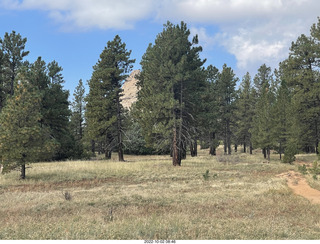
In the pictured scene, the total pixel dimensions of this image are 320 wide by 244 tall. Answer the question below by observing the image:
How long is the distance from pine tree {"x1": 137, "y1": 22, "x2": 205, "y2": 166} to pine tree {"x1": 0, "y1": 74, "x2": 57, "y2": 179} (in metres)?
10.4

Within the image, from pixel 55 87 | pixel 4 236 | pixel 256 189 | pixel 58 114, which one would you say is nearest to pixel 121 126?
pixel 58 114

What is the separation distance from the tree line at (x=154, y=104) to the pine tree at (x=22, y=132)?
0.22 feet

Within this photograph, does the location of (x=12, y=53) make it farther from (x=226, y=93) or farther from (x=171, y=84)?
(x=226, y=93)

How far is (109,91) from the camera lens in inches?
1348

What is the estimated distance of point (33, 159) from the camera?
65.7 feet

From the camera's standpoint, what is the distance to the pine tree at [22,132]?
1916 cm

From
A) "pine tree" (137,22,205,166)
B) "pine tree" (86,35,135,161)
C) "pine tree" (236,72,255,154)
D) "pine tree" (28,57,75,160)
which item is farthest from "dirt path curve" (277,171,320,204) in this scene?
"pine tree" (236,72,255,154)

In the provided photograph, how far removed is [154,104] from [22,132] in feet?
41.1

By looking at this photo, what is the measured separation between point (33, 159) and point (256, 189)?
53.5ft

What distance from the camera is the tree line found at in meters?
20.3

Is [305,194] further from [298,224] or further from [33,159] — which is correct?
[33,159]

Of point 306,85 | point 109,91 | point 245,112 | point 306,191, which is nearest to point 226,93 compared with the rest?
point 245,112

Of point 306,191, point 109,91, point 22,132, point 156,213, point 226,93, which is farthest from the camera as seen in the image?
point 226,93

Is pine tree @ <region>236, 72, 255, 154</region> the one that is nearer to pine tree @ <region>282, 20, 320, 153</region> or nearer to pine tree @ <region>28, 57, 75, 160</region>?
pine tree @ <region>282, 20, 320, 153</region>
